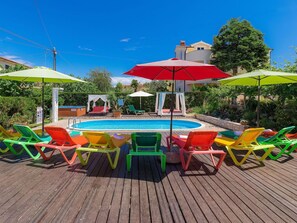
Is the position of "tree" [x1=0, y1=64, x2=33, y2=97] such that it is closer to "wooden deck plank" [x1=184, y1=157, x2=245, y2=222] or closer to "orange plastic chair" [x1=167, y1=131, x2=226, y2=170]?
"orange plastic chair" [x1=167, y1=131, x2=226, y2=170]

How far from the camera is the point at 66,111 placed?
636 inches

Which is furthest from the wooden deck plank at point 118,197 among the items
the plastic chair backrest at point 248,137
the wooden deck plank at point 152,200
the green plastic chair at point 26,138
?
the plastic chair backrest at point 248,137

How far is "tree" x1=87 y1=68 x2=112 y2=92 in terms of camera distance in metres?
38.0

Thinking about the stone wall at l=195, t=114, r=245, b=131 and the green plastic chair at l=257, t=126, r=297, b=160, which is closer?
the green plastic chair at l=257, t=126, r=297, b=160

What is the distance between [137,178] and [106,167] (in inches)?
35.3

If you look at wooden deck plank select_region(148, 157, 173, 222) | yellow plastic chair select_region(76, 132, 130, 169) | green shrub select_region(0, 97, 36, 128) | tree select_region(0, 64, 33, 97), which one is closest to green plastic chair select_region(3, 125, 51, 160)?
yellow plastic chair select_region(76, 132, 130, 169)

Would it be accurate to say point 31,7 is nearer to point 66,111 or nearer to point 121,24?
point 121,24

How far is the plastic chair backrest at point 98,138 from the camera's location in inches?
168

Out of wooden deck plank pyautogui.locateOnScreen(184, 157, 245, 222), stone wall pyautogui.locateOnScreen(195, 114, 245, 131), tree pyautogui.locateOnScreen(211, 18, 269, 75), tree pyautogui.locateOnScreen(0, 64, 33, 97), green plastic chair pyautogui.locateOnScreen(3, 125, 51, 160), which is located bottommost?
wooden deck plank pyautogui.locateOnScreen(184, 157, 245, 222)

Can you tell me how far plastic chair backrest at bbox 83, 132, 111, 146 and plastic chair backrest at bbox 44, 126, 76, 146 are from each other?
483 millimetres

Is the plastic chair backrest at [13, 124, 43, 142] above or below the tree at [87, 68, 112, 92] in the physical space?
below

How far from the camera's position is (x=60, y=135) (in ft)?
15.1

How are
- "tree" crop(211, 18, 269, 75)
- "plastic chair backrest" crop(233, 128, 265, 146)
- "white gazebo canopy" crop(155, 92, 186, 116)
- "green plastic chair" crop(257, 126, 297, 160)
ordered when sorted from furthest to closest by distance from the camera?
"tree" crop(211, 18, 269, 75) → "white gazebo canopy" crop(155, 92, 186, 116) → "green plastic chair" crop(257, 126, 297, 160) → "plastic chair backrest" crop(233, 128, 265, 146)

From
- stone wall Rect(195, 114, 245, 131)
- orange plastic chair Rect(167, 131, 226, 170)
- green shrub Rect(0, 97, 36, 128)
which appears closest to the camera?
orange plastic chair Rect(167, 131, 226, 170)
